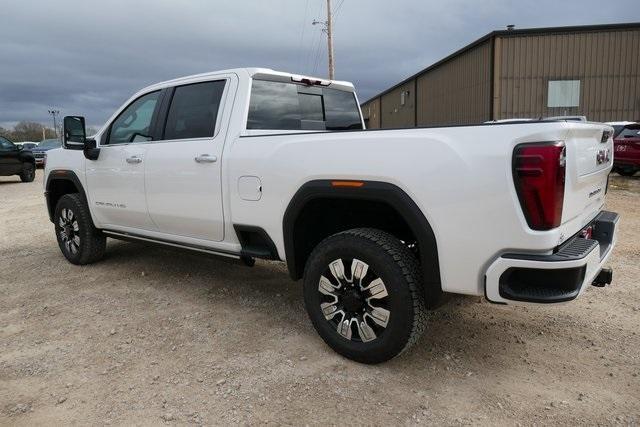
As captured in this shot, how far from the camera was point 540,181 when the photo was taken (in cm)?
237

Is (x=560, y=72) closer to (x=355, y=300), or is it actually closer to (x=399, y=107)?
(x=399, y=107)

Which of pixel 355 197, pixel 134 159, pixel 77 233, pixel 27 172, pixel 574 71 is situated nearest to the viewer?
pixel 355 197

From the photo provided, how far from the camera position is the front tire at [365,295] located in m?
2.85

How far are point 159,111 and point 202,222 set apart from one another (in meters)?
1.22

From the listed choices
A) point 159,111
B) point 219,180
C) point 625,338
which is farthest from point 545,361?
point 159,111

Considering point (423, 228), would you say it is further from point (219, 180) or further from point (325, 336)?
point (219, 180)

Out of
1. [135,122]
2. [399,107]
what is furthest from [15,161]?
[399,107]

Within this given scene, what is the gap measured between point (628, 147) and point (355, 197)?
12477mm

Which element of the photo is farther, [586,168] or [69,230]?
[69,230]

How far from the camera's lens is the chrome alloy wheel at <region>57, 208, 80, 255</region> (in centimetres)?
549

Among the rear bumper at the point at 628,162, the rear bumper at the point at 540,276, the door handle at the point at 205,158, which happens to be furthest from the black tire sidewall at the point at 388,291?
the rear bumper at the point at 628,162

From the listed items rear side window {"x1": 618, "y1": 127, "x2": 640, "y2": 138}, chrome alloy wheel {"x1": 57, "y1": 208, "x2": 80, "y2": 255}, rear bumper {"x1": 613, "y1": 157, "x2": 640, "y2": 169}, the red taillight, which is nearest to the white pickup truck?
the red taillight

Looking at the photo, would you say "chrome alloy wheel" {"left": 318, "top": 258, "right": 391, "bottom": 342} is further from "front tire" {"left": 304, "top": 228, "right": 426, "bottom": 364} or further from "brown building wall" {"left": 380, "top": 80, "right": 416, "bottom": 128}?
"brown building wall" {"left": 380, "top": 80, "right": 416, "bottom": 128}

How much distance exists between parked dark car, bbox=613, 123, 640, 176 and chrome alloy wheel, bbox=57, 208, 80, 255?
12.6 meters
